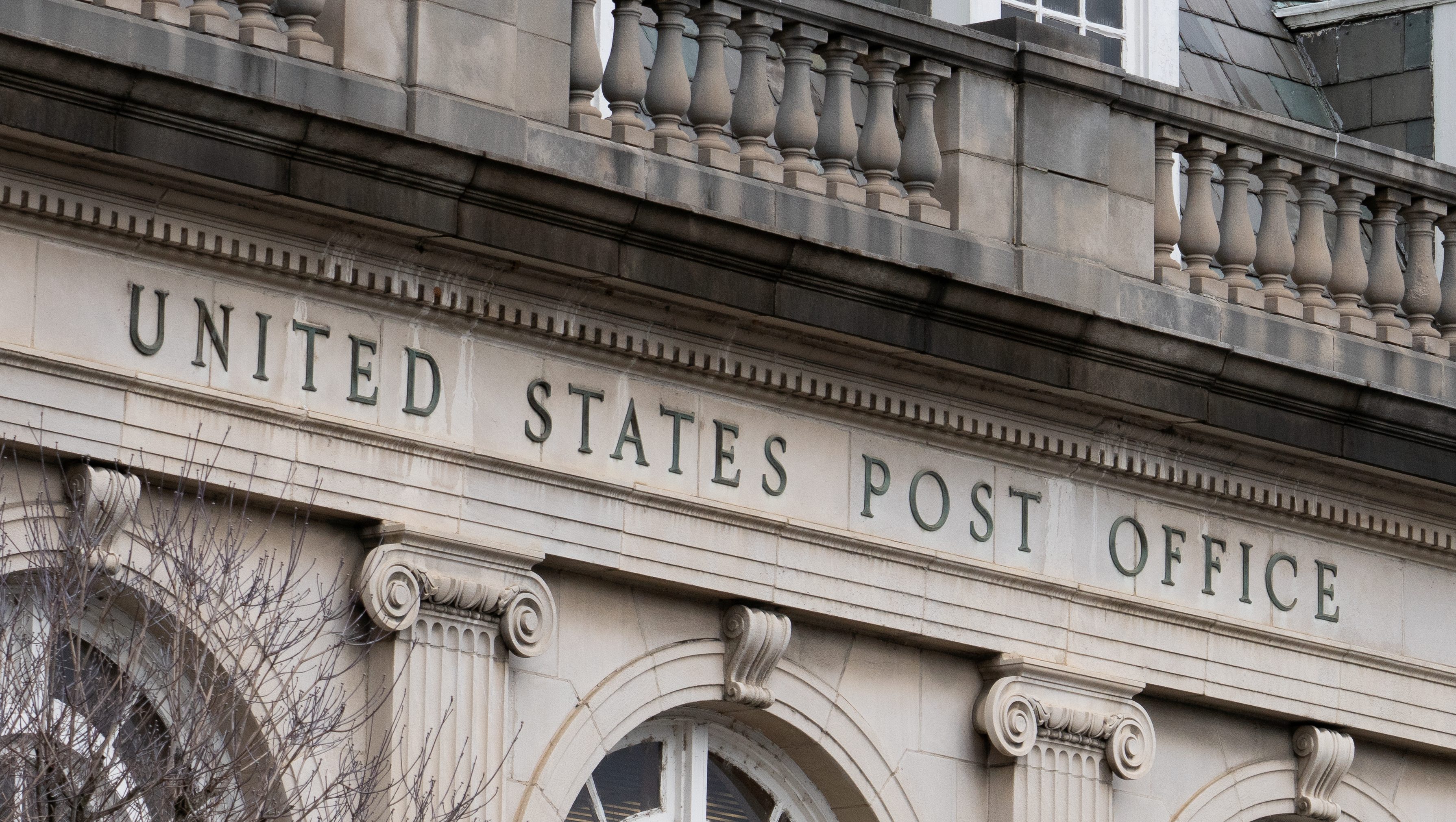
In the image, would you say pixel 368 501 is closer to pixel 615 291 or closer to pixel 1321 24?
pixel 615 291

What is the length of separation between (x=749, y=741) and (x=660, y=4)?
3482mm

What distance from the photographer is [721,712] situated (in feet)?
54.5

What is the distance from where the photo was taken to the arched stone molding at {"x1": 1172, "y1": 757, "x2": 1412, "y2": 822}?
1794 cm

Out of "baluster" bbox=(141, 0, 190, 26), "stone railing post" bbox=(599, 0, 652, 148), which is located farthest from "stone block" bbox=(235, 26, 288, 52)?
"stone railing post" bbox=(599, 0, 652, 148)

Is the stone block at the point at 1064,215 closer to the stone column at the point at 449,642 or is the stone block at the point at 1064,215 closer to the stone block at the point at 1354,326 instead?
the stone block at the point at 1354,326

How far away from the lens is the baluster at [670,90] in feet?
53.1

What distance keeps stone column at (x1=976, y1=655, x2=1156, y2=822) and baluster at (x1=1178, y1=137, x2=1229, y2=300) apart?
2.12 m

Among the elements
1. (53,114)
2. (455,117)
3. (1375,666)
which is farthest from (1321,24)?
(53,114)

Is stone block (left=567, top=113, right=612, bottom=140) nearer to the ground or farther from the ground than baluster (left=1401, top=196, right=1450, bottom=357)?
nearer to the ground

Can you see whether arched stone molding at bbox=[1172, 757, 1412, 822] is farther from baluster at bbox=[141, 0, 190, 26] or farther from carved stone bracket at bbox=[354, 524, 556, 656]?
baluster at bbox=[141, 0, 190, 26]

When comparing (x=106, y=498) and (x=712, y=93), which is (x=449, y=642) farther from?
(x=712, y=93)

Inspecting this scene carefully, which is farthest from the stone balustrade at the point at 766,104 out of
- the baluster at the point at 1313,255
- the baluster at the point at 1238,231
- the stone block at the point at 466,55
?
the baluster at the point at 1313,255

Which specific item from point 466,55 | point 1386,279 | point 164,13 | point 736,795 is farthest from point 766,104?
point 1386,279

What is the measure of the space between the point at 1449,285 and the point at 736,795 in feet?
16.5
